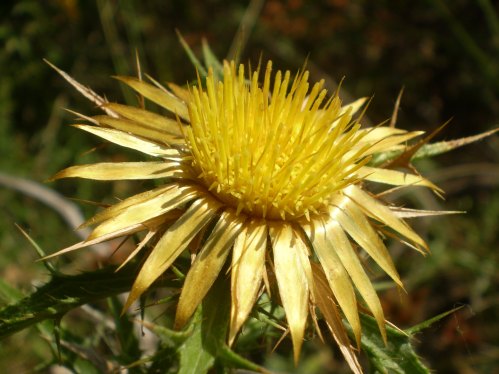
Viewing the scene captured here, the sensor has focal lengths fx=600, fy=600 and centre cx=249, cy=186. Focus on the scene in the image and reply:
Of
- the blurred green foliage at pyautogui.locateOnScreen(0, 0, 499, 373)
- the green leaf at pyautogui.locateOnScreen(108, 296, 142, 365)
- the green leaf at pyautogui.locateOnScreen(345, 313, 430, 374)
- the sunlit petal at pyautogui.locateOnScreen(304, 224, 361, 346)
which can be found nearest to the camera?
the sunlit petal at pyautogui.locateOnScreen(304, 224, 361, 346)

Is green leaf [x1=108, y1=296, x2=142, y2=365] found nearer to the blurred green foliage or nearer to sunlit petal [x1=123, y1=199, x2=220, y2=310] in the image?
sunlit petal [x1=123, y1=199, x2=220, y2=310]

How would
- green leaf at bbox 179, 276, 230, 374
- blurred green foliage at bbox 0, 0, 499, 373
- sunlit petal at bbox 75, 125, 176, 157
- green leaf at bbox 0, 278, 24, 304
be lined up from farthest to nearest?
blurred green foliage at bbox 0, 0, 499, 373 → green leaf at bbox 0, 278, 24, 304 → sunlit petal at bbox 75, 125, 176, 157 → green leaf at bbox 179, 276, 230, 374

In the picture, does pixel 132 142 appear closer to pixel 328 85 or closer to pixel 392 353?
pixel 392 353

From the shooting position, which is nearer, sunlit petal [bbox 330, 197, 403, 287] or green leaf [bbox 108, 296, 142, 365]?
sunlit petal [bbox 330, 197, 403, 287]

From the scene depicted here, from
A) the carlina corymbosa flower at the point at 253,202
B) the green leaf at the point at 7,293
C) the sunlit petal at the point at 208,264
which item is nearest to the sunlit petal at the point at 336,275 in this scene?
the carlina corymbosa flower at the point at 253,202

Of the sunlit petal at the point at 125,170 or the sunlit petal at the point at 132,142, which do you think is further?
the sunlit petal at the point at 132,142

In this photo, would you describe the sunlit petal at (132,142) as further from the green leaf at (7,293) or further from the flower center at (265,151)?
the green leaf at (7,293)

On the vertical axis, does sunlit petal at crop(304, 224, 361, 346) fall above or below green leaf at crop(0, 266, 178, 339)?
above

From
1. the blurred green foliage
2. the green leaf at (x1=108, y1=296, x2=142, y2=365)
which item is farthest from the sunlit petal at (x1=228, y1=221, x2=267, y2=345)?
the blurred green foliage
